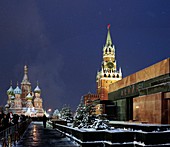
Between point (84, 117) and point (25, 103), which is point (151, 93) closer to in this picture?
point (84, 117)

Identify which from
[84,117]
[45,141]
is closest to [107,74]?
[45,141]

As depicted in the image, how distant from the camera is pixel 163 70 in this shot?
2736cm

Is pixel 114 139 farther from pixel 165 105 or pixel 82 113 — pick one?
pixel 165 105

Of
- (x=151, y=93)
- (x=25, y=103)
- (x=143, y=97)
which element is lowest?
(x=25, y=103)

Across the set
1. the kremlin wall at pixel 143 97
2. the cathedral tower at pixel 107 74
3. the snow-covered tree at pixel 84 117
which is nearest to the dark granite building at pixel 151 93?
the kremlin wall at pixel 143 97

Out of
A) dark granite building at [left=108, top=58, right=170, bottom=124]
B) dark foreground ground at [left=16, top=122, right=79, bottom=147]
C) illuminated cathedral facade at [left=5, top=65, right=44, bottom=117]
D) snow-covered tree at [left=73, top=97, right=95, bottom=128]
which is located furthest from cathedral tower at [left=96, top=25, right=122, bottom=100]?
snow-covered tree at [left=73, top=97, right=95, bottom=128]

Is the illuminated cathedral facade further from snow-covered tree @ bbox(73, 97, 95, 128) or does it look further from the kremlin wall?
snow-covered tree @ bbox(73, 97, 95, 128)

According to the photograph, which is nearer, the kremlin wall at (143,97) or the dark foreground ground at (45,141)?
the dark foreground ground at (45,141)

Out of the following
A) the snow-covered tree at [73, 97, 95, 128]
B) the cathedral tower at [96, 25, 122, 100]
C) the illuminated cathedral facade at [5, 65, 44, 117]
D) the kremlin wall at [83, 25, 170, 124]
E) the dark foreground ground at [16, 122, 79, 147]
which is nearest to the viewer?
the dark foreground ground at [16, 122, 79, 147]

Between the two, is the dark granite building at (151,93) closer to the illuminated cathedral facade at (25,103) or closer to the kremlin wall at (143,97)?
the kremlin wall at (143,97)

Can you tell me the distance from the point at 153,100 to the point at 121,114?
17.2 m

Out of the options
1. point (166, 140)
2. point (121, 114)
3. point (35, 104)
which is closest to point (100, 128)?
point (166, 140)

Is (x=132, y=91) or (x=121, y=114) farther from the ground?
(x=132, y=91)

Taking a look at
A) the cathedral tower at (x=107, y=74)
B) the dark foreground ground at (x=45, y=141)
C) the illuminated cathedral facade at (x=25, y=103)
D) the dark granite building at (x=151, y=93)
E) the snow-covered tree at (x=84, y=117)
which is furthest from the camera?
the cathedral tower at (x=107, y=74)
